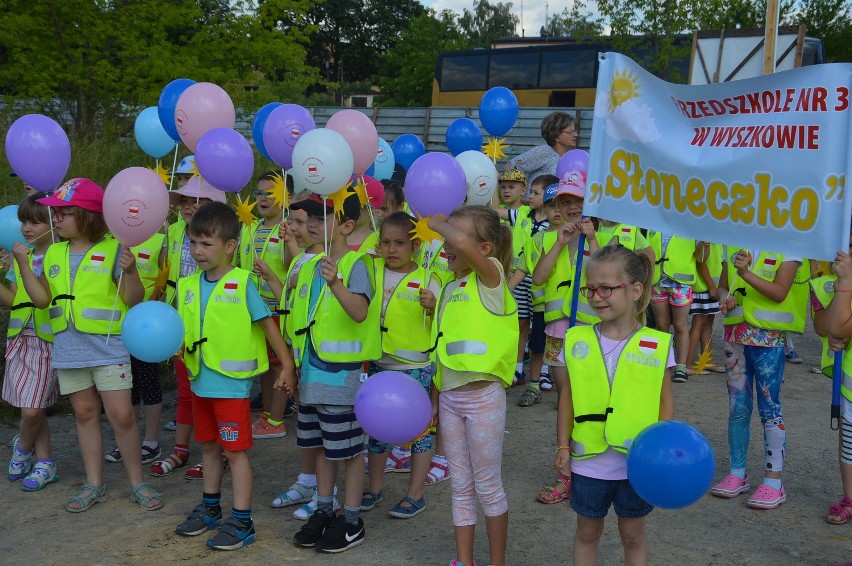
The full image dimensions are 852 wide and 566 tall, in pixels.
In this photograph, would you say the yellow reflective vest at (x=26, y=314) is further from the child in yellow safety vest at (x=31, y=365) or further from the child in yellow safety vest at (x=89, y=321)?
the child in yellow safety vest at (x=89, y=321)

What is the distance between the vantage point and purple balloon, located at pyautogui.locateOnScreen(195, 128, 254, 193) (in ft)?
17.2

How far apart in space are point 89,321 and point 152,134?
213 cm

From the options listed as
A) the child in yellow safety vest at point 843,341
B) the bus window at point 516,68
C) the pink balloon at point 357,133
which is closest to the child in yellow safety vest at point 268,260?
the pink balloon at point 357,133

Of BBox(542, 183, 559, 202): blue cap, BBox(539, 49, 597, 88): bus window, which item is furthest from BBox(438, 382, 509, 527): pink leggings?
BBox(539, 49, 597, 88): bus window

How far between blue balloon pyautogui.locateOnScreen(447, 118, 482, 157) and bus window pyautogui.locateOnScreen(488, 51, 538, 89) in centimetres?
1679

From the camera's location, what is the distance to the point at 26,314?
17.6 feet

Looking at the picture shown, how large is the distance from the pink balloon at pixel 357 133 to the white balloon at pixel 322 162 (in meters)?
0.59

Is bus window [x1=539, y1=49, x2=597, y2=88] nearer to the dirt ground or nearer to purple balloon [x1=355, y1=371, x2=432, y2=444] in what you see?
the dirt ground

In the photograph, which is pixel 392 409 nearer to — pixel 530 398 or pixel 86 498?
pixel 86 498

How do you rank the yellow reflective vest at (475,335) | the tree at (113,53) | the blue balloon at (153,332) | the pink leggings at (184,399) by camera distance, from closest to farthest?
the yellow reflective vest at (475,335) → the blue balloon at (153,332) → the pink leggings at (184,399) → the tree at (113,53)

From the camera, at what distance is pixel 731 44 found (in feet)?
59.9

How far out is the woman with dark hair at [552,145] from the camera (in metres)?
7.72

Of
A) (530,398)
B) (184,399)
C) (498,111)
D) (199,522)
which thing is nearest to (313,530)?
(199,522)

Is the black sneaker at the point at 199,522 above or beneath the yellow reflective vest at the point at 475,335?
beneath
